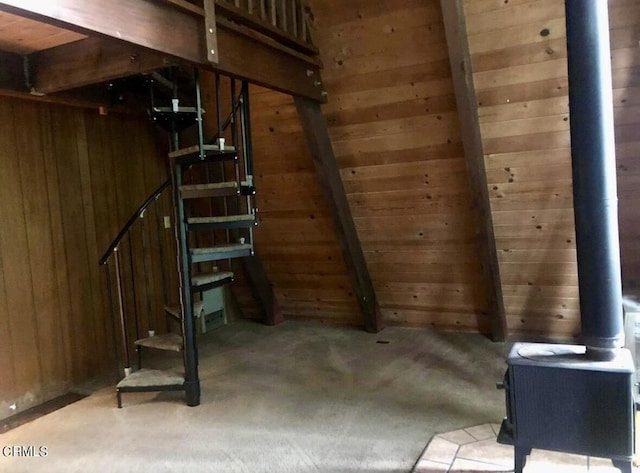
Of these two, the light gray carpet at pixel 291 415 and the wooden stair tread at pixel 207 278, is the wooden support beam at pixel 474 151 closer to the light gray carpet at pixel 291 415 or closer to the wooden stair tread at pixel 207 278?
the light gray carpet at pixel 291 415

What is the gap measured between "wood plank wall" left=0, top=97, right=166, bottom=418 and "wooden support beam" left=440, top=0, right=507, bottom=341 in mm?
2524

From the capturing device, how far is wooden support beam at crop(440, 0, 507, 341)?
2715 millimetres

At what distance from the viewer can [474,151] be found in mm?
3178

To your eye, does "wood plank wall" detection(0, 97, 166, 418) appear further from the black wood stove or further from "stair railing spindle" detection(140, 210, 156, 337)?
the black wood stove

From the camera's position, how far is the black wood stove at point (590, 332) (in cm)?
208

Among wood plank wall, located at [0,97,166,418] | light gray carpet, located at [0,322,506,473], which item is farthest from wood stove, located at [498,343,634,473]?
wood plank wall, located at [0,97,166,418]

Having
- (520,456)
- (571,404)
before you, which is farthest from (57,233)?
(571,404)

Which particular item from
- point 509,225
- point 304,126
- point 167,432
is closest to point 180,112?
point 304,126

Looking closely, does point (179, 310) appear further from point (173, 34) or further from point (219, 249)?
point (173, 34)

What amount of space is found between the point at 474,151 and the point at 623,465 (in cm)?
180

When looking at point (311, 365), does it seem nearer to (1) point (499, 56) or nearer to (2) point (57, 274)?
(2) point (57, 274)

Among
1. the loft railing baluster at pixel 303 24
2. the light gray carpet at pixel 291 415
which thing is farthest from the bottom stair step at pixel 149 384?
the loft railing baluster at pixel 303 24

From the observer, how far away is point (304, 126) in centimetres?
347

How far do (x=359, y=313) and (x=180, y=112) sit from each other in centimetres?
253
